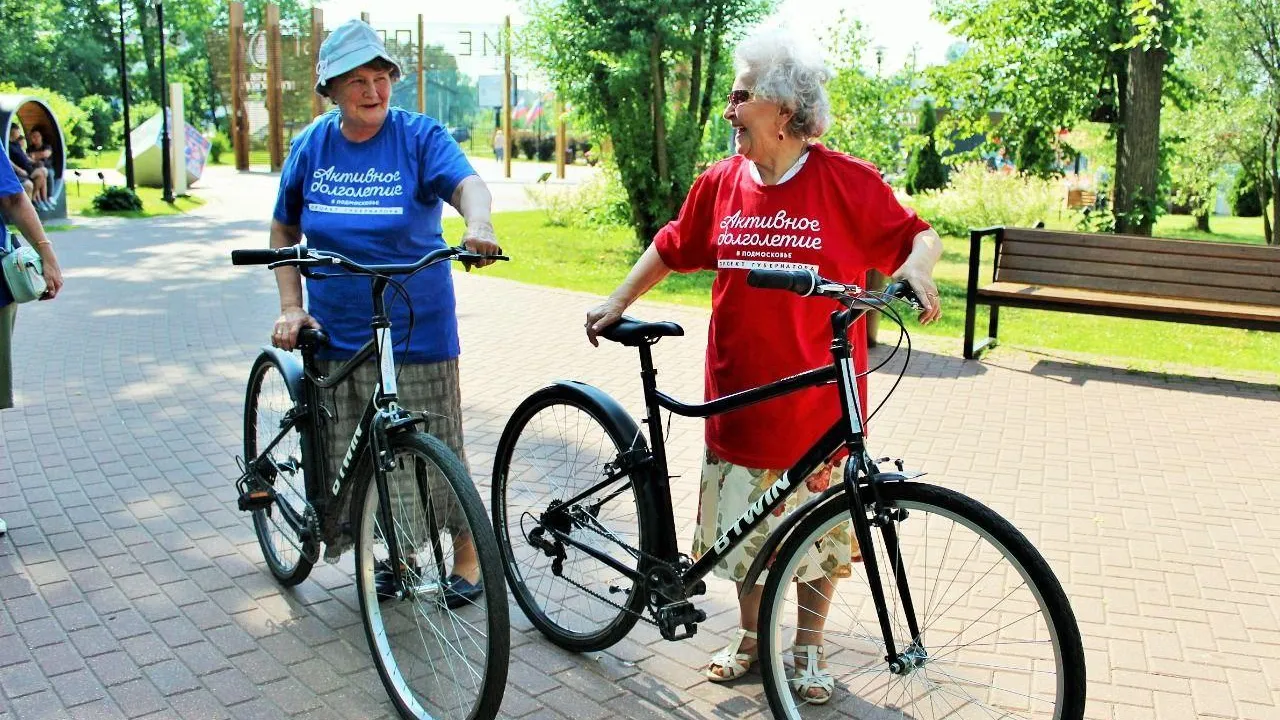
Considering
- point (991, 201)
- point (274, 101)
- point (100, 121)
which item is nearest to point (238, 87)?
point (274, 101)

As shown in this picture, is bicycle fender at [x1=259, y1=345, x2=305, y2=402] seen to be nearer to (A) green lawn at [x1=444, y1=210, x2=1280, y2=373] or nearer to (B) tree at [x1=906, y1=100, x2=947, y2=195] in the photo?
(A) green lawn at [x1=444, y1=210, x2=1280, y2=373]

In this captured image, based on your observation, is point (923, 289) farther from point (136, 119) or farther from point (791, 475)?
point (136, 119)

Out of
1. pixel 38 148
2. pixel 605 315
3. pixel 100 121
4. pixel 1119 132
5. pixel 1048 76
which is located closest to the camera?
pixel 605 315

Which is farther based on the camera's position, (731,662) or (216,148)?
(216,148)

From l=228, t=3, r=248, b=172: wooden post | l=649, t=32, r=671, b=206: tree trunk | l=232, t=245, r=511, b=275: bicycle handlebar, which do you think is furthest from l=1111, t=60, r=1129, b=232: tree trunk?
l=228, t=3, r=248, b=172: wooden post

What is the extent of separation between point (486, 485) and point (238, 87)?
37.6m

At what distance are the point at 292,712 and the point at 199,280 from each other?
10.3 m

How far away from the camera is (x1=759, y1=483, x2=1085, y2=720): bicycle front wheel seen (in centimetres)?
260

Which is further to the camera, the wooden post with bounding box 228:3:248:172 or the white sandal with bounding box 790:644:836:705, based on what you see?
the wooden post with bounding box 228:3:248:172

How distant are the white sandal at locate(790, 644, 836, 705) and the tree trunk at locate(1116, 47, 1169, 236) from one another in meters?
10.2

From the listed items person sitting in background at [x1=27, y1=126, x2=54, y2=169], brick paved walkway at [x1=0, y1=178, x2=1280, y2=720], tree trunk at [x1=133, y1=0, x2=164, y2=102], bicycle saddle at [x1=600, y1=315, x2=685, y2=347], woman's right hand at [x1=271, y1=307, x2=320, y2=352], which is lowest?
brick paved walkway at [x1=0, y1=178, x2=1280, y2=720]

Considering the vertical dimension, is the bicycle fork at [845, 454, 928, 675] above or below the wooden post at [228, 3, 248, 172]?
below

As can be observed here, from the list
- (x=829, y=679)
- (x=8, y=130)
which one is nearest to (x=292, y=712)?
(x=829, y=679)

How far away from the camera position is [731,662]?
3621 millimetres
